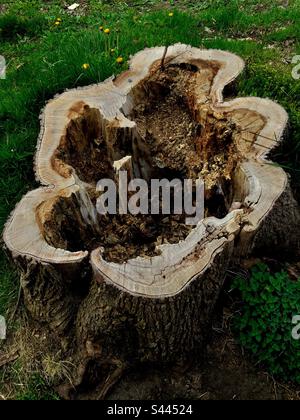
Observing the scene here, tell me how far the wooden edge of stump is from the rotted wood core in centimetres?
6

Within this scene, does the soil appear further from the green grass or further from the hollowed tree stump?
the green grass

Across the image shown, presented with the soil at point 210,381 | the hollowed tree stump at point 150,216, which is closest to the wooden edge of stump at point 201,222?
the hollowed tree stump at point 150,216

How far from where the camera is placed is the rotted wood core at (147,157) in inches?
124

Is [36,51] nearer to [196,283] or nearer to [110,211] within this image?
[110,211]

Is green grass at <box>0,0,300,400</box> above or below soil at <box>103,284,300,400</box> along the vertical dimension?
above

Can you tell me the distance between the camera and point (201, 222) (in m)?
2.80

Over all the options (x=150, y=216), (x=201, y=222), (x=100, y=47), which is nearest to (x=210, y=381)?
(x=201, y=222)

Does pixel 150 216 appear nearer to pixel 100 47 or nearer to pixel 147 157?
pixel 147 157

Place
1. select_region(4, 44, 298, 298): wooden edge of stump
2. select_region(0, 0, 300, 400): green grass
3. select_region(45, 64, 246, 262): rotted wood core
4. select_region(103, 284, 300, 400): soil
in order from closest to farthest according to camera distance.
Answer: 1. select_region(4, 44, 298, 298): wooden edge of stump
2. select_region(103, 284, 300, 400): soil
3. select_region(45, 64, 246, 262): rotted wood core
4. select_region(0, 0, 300, 400): green grass

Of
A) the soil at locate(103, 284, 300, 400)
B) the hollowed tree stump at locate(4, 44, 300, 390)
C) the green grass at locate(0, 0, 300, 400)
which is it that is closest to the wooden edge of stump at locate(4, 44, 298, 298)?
the hollowed tree stump at locate(4, 44, 300, 390)

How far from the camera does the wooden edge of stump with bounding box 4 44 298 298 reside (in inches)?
101

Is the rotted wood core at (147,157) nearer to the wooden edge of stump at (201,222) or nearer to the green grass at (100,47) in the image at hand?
the wooden edge of stump at (201,222)

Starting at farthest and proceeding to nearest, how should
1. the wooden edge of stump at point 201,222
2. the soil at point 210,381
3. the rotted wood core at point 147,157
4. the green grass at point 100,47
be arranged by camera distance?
the green grass at point 100,47 → the rotted wood core at point 147,157 → the soil at point 210,381 → the wooden edge of stump at point 201,222

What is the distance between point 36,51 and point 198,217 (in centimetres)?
311
